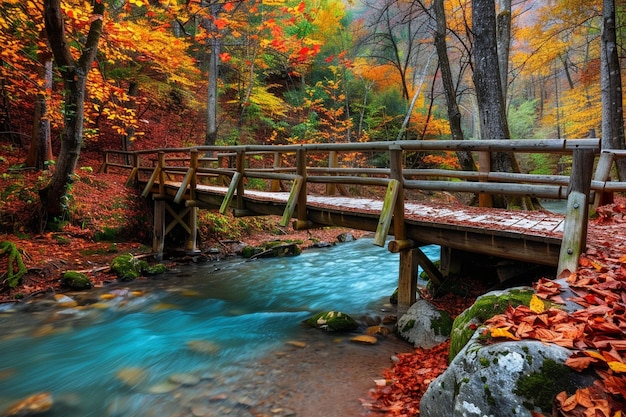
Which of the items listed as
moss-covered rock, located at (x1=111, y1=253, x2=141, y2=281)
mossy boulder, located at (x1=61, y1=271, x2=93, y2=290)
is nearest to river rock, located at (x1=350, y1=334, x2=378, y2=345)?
mossy boulder, located at (x1=61, y1=271, x2=93, y2=290)

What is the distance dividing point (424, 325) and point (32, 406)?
189 inches

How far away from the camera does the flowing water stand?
431 centimetres

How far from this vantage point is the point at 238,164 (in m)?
7.96

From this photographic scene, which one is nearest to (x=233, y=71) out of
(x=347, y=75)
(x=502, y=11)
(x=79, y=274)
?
(x=347, y=75)

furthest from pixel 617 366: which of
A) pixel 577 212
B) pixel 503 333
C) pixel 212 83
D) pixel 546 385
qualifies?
pixel 212 83

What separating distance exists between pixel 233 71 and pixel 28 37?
1055 centimetres

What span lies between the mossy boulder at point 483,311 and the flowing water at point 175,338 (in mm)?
1843

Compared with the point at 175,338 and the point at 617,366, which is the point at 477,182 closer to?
the point at 617,366

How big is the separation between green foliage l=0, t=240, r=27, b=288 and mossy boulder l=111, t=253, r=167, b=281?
1.81 meters

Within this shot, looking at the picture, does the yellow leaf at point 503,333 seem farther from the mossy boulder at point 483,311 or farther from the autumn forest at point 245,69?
the autumn forest at point 245,69

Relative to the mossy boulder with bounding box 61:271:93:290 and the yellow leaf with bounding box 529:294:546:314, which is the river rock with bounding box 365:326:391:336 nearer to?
the yellow leaf with bounding box 529:294:546:314

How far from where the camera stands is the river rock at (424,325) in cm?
502

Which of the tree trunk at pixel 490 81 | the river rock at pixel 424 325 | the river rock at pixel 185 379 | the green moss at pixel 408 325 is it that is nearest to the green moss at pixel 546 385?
the river rock at pixel 424 325

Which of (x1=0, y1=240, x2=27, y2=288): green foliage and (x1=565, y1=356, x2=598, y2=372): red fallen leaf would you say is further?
(x1=0, y1=240, x2=27, y2=288): green foliage
